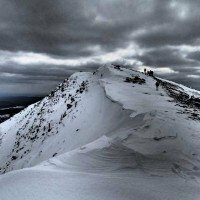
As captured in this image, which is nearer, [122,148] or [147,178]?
[147,178]

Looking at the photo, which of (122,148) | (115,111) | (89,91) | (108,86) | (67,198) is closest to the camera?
(67,198)

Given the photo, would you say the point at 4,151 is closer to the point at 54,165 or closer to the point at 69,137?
the point at 69,137

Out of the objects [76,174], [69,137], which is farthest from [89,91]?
[76,174]

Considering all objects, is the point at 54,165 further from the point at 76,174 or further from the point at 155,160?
the point at 155,160

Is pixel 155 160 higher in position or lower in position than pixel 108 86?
lower

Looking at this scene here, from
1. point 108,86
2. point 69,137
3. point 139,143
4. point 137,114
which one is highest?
point 108,86

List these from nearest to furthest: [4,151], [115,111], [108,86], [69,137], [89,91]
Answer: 1. [115,111]
2. [69,137]
3. [108,86]
4. [89,91]
5. [4,151]

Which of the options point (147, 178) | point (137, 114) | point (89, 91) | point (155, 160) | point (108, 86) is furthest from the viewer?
point (89, 91)

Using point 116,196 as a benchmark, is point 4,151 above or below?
below

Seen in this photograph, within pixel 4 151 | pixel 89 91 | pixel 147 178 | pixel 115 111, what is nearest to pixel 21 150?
pixel 4 151
